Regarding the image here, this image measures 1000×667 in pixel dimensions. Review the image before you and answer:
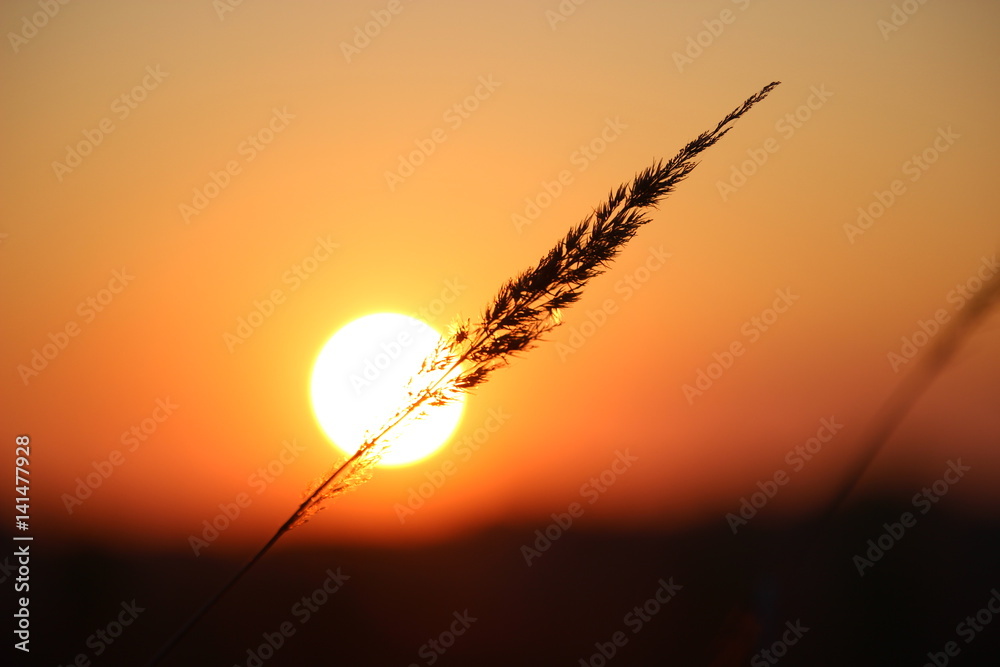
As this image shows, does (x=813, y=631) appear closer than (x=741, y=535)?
Yes

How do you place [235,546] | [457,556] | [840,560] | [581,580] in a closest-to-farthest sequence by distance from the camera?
A: [235,546], [840,560], [581,580], [457,556]

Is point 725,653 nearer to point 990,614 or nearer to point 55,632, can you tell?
point 55,632

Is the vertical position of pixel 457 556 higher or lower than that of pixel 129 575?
higher

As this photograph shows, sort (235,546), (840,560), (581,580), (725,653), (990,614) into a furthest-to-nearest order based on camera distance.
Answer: (581,580) → (840,560) → (990,614) → (235,546) → (725,653)

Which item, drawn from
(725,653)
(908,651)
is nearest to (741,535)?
(908,651)

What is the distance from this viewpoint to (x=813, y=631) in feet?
16.8

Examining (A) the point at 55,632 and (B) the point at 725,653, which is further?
(A) the point at 55,632

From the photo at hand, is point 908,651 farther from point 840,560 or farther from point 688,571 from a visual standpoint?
point 688,571

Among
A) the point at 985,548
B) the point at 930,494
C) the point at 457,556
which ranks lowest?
the point at 457,556

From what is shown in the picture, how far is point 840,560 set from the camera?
5.59m

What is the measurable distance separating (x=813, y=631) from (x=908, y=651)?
2.28ft

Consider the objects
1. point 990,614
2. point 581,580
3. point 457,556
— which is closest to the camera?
point 990,614

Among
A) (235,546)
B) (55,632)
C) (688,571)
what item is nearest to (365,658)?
(235,546)

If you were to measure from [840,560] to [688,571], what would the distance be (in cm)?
135
